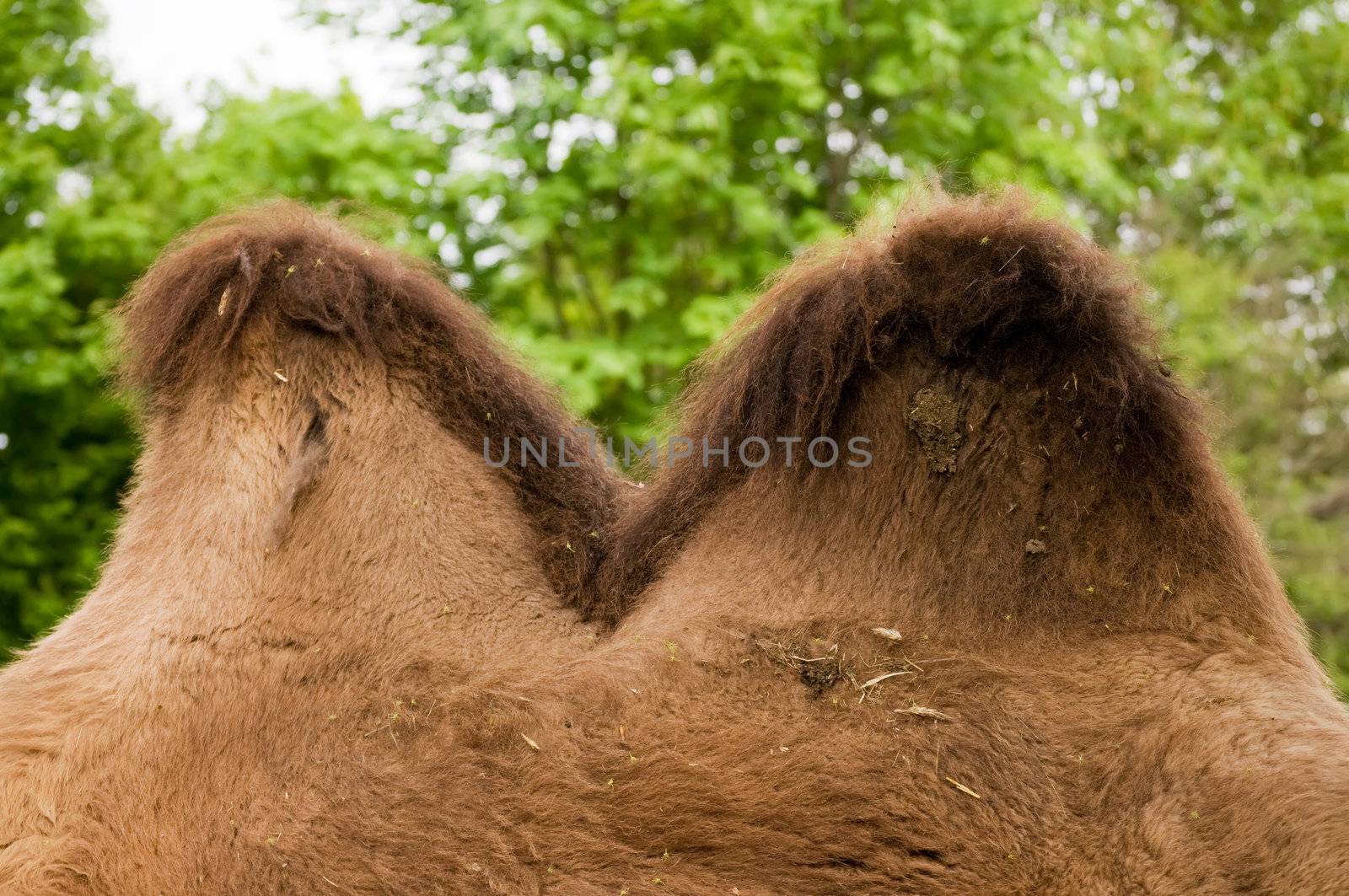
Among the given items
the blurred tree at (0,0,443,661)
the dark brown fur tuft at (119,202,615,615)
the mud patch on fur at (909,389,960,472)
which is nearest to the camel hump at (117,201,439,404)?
the dark brown fur tuft at (119,202,615,615)

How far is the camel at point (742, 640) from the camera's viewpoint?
2.50m

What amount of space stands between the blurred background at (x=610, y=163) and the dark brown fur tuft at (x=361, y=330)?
12.4ft

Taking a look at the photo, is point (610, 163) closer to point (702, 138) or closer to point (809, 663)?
point (702, 138)

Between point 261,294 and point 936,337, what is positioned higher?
point 936,337

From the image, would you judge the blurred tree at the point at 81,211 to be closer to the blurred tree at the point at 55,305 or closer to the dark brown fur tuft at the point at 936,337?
the blurred tree at the point at 55,305

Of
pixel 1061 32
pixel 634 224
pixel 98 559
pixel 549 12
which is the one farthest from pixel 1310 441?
pixel 98 559

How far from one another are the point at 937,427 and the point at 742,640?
0.64 m

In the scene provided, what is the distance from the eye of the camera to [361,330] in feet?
10.9

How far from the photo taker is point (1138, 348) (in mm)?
2865

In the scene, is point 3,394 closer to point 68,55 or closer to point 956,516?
point 68,55

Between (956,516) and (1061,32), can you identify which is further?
(1061,32)

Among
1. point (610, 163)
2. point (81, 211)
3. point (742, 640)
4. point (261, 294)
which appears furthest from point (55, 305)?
point (742, 640)

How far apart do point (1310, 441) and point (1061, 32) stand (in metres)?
8.09

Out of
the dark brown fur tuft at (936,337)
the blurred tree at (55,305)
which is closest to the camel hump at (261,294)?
the dark brown fur tuft at (936,337)
